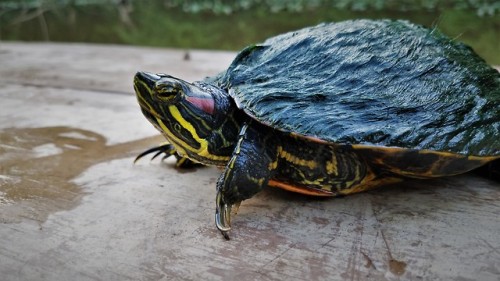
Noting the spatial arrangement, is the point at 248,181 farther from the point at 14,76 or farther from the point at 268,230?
the point at 14,76

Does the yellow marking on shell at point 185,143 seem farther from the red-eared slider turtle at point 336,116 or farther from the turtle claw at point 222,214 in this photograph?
the turtle claw at point 222,214

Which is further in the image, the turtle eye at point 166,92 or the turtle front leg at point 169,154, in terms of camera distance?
the turtle front leg at point 169,154

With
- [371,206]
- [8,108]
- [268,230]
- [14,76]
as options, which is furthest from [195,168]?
[14,76]

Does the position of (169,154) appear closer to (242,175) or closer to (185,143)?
(185,143)

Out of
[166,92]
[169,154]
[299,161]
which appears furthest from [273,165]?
[169,154]

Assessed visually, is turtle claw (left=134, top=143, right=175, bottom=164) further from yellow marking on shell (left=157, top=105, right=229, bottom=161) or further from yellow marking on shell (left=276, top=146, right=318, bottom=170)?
yellow marking on shell (left=276, top=146, right=318, bottom=170)

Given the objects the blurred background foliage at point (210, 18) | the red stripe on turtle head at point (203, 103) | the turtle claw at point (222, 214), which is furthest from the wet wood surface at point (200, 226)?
the blurred background foliage at point (210, 18)

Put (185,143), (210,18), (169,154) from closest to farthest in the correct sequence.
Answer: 1. (185,143)
2. (169,154)
3. (210,18)
